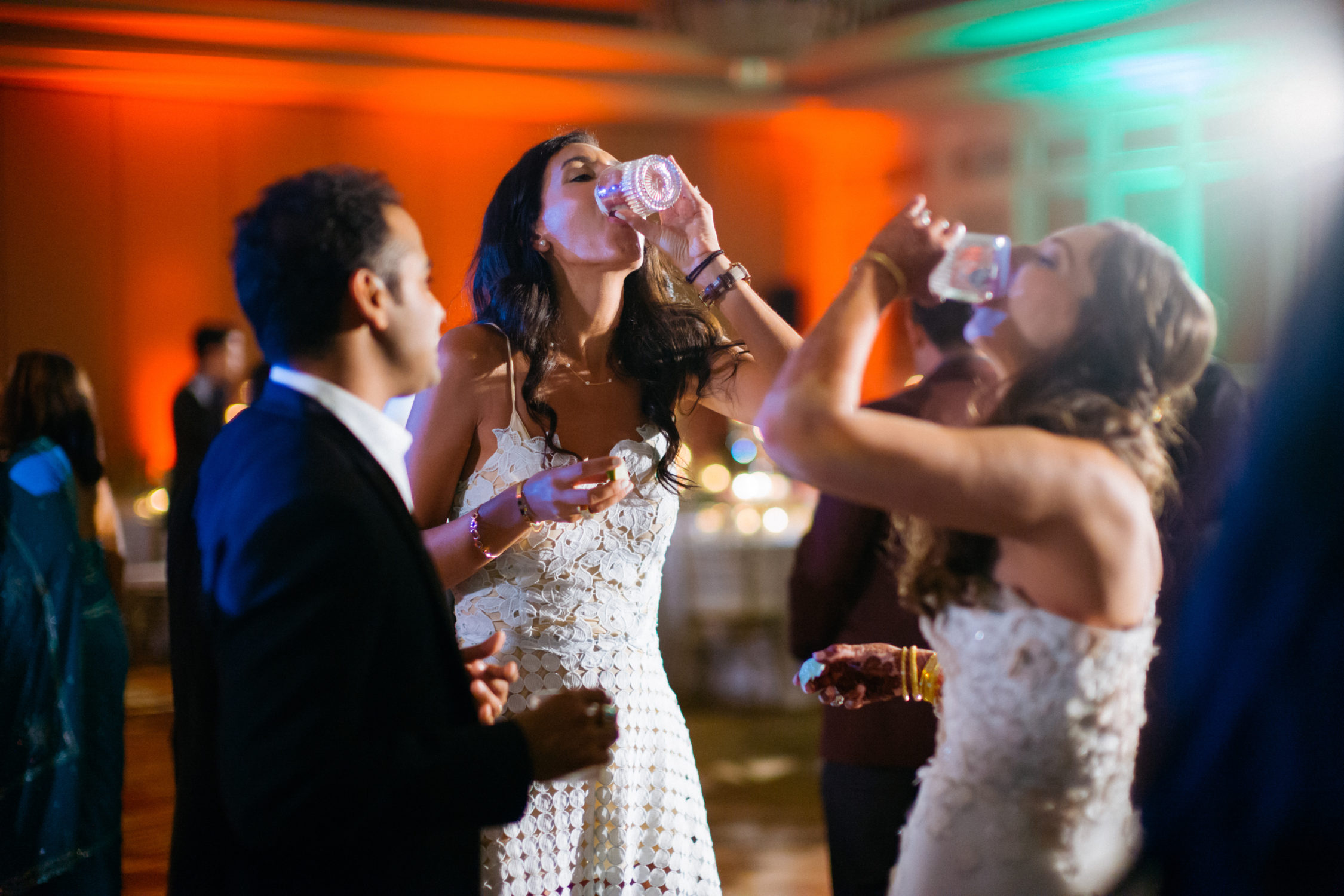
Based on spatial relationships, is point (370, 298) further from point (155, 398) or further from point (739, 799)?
point (155, 398)

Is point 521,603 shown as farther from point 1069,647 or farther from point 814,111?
point 814,111

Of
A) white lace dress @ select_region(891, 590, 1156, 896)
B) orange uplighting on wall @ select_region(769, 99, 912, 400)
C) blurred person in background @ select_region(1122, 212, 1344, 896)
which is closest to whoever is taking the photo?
blurred person in background @ select_region(1122, 212, 1344, 896)

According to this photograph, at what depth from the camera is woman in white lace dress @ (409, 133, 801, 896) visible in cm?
176

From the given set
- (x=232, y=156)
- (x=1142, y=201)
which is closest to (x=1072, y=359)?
(x=1142, y=201)

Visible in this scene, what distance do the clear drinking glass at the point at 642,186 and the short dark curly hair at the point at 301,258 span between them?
0.69m

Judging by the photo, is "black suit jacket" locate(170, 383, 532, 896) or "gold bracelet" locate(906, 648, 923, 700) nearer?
"black suit jacket" locate(170, 383, 532, 896)

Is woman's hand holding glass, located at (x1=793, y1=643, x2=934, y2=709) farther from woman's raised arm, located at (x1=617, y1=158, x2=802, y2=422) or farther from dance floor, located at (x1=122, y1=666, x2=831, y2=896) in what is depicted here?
dance floor, located at (x1=122, y1=666, x2=831, y2=896)

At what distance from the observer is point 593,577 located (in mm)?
1878

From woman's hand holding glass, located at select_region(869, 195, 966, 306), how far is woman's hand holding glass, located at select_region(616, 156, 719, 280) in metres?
0.63

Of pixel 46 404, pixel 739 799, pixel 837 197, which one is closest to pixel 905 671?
pixel 46 404

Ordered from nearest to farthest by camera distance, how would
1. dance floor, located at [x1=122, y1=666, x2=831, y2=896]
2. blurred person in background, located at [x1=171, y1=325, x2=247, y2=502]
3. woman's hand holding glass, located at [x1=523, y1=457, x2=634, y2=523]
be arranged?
woman's hand holding glass, located at [x1=523, y1=457, x2=634, y2=523] → dance floor, located at [x1=122, y1=666, x2=831, y2=896] → blurred person in background, located at [x1=171, y1=325, x2=247, y2=502]

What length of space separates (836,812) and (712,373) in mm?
893

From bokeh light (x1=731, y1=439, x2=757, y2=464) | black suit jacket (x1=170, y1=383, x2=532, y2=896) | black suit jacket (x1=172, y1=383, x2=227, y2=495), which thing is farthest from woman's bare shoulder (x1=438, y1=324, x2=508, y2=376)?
bokeh light (x1=731, y1=439, x2=757, y2=464)

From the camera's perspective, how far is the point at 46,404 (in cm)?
339
